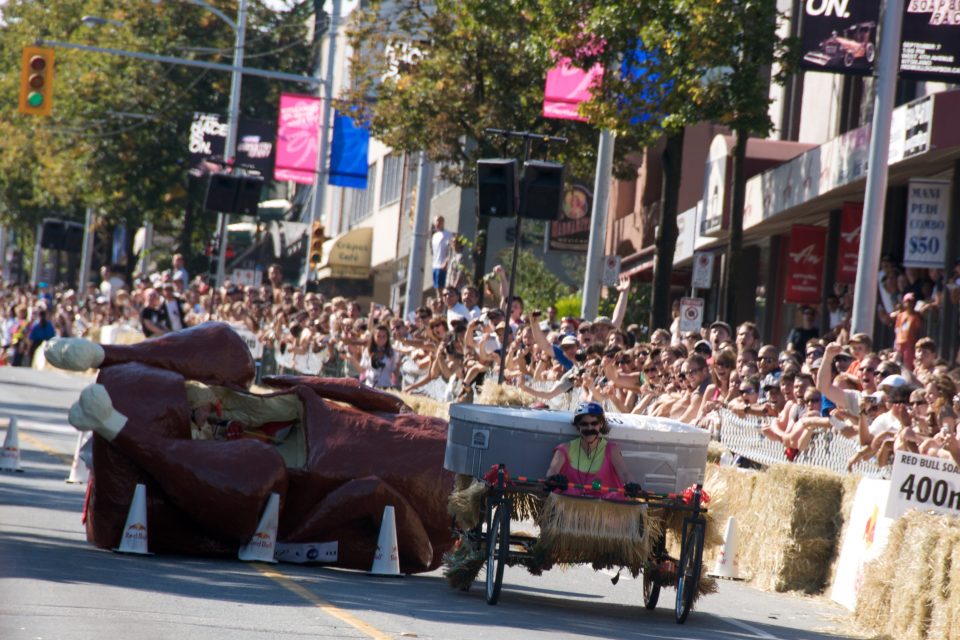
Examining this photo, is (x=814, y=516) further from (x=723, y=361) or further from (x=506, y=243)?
(x=506, y=243)

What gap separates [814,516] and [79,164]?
52.1 meters

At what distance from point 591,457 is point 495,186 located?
872 cm

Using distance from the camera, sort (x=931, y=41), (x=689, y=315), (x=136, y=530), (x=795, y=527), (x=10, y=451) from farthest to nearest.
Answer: (x=689, y=315) → (x=931, y=41) → (x=10, y=451) → (x=795, y=527) → (x=136, y=530)

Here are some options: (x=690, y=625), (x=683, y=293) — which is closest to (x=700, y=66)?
(x=690, y=625)

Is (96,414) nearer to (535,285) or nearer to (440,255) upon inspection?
(440,255)

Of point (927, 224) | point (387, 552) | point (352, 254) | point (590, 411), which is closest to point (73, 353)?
point (387, 552)

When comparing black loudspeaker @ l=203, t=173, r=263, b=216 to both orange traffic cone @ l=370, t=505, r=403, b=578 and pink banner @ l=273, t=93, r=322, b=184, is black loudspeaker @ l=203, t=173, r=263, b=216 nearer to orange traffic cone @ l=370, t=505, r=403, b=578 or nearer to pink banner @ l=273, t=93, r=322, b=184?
pink banner @ l=273, t=93, r=322, b=184

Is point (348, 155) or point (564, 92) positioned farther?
point (348, 155)

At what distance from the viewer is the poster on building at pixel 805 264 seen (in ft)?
101

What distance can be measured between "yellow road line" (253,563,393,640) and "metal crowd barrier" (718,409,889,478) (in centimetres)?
475

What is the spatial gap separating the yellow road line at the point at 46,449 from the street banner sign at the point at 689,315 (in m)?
8.88

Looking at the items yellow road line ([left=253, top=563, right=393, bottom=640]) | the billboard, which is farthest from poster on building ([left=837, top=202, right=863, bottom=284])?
yellow road line ([left=253, top=563, right=393, bottom=640])

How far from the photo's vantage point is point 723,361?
723 inches

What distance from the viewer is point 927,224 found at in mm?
22828
